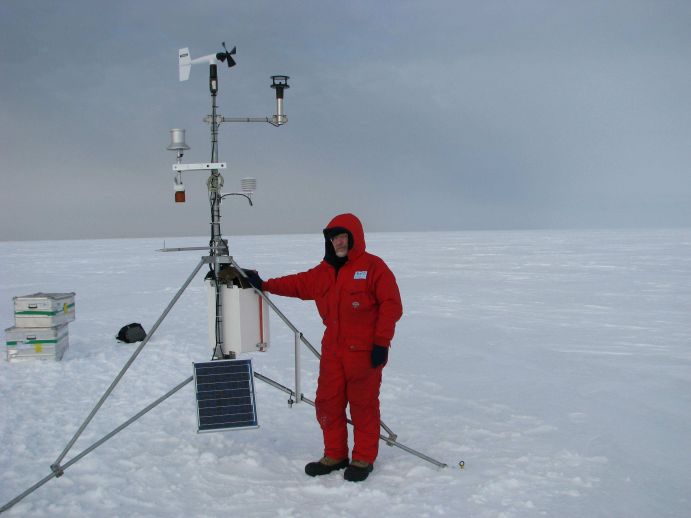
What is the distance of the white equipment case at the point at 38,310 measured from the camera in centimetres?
644

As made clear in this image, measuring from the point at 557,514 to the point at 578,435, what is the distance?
1.35 m

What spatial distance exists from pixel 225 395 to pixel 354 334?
0.99m

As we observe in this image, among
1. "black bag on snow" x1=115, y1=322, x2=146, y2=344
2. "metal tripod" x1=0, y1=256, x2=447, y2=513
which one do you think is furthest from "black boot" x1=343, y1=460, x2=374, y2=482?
"black bag on snow" x1=115, y1=322, x2=146, y2=344

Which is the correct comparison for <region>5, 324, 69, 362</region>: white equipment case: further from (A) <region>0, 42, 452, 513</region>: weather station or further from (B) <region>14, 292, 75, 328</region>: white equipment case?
(A) <region>0, 42, 452, 513</region>: weather station

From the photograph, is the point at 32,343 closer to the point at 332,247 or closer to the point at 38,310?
the point at 38,310

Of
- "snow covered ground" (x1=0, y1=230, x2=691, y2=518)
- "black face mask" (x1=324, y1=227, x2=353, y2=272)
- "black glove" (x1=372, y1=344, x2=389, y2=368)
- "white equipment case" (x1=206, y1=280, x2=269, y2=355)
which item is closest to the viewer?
"snow covered ground" (x1=0, y1=230, x2=691, y2=518)

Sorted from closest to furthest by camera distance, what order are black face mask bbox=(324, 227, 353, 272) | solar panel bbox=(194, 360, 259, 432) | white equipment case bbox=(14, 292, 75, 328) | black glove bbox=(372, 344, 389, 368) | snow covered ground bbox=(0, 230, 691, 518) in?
snow covered ground bbox=(0, 230, 691, 518) → black glove bbox=(372, 344, 389, 368) → black face mask bbox=(324, 227, 353, 272) → solar panel bbox=(194, 360, 259, 432) → white equipment case bbox=(14, 292, 75, 328)

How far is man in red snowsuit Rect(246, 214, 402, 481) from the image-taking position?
3.69 metres

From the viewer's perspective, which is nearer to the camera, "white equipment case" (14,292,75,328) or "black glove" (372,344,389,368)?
"black glove" (372,344,389,368)

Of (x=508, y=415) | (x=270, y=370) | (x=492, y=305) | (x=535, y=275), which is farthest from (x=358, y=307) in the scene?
(x=535, y=275)

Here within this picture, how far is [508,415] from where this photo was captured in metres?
4.98

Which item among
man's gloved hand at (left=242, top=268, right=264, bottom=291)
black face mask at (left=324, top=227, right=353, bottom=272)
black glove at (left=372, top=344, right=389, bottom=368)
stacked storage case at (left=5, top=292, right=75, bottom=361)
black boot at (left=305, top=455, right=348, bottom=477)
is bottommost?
black boot at (left=305, top=455, right=348, bottom=477)

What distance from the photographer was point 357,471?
370 cm

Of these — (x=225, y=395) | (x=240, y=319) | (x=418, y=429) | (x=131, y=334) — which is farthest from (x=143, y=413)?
(x=131, y=334)
